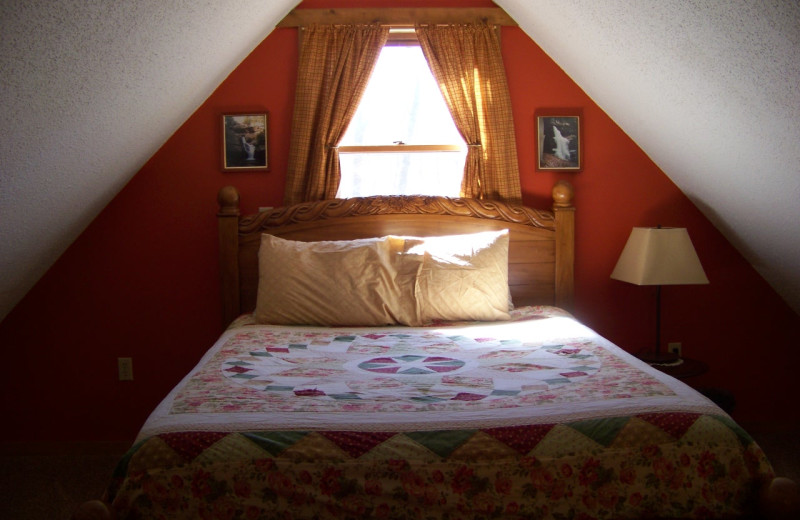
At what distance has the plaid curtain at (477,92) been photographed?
3654 millimetres

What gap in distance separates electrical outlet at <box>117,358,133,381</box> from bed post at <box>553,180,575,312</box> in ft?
6.81

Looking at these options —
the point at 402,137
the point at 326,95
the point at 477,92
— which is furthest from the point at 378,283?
the point at 477,92

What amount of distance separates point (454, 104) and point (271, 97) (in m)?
0.88

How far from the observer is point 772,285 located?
12.1 ft

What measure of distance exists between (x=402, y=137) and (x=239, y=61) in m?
0.86

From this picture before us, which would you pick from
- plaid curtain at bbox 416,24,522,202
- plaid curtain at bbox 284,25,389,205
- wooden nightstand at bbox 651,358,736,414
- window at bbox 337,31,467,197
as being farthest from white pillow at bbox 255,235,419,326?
wooden nightstand at bbox 651,358,736,414

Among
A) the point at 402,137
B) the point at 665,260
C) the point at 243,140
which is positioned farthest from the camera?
the point at 402,137

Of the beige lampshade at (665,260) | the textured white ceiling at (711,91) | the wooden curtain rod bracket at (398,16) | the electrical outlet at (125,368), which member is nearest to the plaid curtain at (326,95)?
the wooden curtain rod bracket at (398,16)

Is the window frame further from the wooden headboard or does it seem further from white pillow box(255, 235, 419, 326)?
white pillow box(255, 235, 419, 326)

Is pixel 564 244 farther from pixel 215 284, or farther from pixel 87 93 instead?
pixel 87 93

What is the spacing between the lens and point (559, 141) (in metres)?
3.72

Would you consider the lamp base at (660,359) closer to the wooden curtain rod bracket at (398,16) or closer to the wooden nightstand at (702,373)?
the wooden nightstand at (702,373)

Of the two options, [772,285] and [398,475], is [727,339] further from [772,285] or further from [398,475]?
[398,475]

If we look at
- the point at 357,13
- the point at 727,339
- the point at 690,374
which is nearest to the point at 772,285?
the point at 727,339
